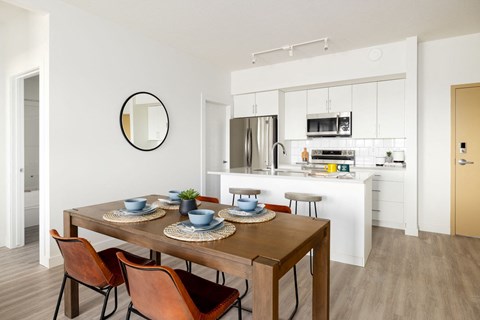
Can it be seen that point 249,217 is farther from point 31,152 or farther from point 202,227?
point 31,152

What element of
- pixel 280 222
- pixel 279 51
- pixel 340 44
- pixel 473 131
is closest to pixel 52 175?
pixel 280 222

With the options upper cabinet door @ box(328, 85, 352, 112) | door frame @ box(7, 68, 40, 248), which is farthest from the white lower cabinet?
door frame @ box(7, 68, 40, 248)

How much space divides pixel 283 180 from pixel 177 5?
221 centimetres

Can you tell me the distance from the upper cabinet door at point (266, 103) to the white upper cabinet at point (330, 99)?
0.58 meters

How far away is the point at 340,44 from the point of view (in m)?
4.12

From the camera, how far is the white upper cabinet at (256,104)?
5180 mm

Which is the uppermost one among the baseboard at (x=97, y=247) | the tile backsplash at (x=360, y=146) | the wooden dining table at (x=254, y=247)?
the tile backsplash at (x=360, y=146)

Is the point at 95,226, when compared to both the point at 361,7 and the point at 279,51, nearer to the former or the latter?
the point at 361,7

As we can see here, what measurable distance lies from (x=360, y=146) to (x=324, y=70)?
4.69ft

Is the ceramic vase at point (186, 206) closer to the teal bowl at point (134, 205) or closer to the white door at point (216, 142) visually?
the teal bowl at point (134, 205)

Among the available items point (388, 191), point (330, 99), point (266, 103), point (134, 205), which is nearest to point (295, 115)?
point (266, 103)

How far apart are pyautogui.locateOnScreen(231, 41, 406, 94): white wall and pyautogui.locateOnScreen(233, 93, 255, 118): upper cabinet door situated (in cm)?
11

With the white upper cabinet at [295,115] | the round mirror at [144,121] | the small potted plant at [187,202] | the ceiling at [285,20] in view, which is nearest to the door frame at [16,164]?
the round mirror at [144,121]

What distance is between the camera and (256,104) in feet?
17.6
